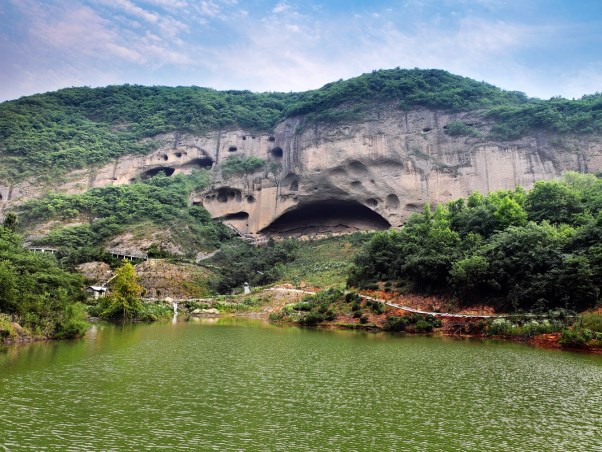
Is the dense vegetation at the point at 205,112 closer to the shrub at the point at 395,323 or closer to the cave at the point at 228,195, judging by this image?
the cave at the point at 228,195

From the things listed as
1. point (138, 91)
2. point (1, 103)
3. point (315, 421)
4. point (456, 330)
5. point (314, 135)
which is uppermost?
point (138, 91)

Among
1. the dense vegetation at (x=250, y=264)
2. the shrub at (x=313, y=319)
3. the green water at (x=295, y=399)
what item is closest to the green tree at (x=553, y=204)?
the shrub at (x=313, y=319)

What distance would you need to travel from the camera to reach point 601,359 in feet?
48.3

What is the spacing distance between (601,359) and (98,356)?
14.9 m

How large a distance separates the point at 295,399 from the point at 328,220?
46.5 metres

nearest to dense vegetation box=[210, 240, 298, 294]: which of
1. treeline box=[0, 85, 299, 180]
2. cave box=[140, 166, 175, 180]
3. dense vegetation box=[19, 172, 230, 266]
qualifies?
dense vegetation box=[19, 172, 230, 266]

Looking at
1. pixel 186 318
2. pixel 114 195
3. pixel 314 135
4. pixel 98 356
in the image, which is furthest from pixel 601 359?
pixel 114 195

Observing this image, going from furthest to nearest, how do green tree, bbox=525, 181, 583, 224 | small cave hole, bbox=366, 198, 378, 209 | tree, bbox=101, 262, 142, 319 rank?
small cave hole, bbox=366, 198, 378, 209, tree, bbox=101, 262, 142, 319, green tree, bbox=525, 181, 583, 224

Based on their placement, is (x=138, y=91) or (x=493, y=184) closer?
(x=493, y=184)

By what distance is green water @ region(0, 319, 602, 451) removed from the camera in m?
7.12

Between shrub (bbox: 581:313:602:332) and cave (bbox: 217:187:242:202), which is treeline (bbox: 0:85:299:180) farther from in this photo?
shrub (bbox: 581:313:602:332)

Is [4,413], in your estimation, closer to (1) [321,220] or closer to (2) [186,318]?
(2) [186,318]

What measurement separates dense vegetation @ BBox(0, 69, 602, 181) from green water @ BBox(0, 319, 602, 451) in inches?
1502

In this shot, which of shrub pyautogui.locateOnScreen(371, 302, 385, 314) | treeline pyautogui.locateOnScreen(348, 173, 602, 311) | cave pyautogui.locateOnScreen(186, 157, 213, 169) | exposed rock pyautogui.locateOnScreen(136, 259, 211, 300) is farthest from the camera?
cave pyautogui.locateOnScreen(186, 157, 213, 169)
